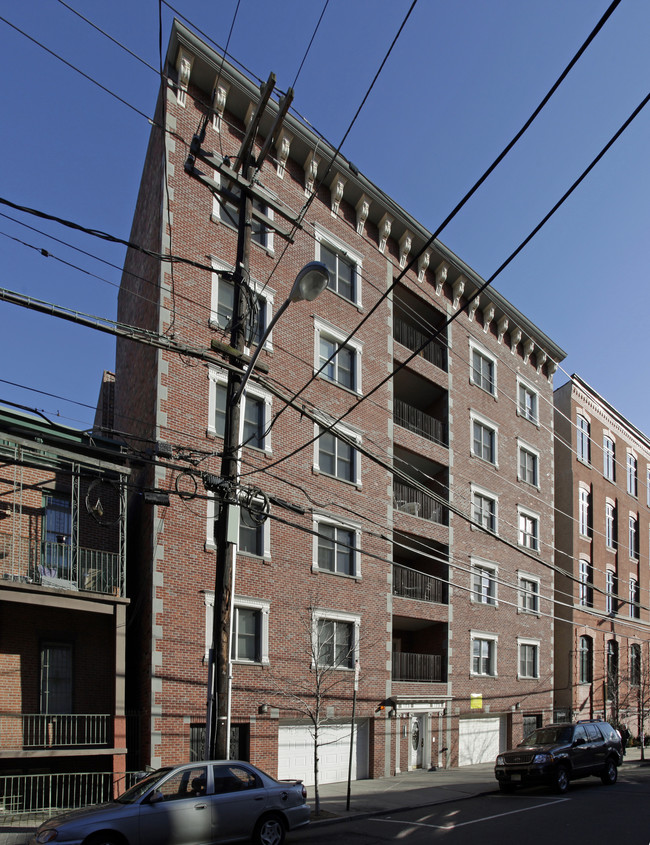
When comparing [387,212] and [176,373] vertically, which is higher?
[387,212]

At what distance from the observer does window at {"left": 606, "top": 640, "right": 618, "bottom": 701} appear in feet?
112

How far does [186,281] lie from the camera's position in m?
20.9

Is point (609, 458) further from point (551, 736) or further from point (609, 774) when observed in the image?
point (551, 736)

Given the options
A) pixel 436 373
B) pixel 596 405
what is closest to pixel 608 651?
pixel 596 405

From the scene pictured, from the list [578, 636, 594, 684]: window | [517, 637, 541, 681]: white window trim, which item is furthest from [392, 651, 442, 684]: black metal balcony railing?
[578, 636, 594, 684]: window

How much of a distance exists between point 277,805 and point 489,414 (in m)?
22.7

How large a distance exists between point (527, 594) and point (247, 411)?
1809cm

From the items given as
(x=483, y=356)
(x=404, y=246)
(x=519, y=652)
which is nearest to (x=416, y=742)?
(x=519, y=652)

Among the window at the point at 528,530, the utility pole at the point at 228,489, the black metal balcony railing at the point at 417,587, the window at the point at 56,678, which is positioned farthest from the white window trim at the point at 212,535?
the window at the point at 528,530

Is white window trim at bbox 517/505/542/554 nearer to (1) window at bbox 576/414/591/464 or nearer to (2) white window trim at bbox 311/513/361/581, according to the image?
(1) window at bbox 576/414/591/464

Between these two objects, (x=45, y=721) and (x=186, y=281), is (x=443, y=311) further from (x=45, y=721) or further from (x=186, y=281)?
(x=45, y=721)

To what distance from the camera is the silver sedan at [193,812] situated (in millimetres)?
10452

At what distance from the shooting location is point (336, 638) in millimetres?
22750

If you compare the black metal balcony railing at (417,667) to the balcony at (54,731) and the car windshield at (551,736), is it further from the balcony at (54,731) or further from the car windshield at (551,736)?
the balcony at (54,731)
